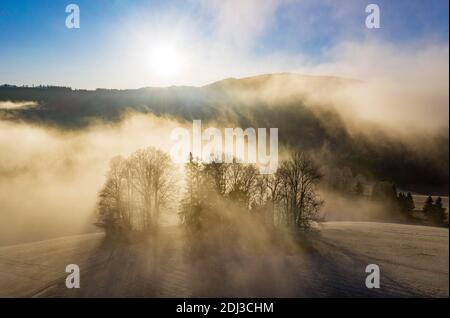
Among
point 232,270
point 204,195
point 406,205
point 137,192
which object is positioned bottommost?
point 406,205

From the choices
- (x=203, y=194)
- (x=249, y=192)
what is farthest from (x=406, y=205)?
(x=203, y=194)

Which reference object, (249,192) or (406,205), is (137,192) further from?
(406,205)

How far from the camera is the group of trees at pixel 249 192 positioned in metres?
39.1

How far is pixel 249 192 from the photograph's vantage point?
147 ft

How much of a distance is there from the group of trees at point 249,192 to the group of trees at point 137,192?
484 cm

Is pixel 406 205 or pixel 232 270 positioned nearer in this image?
pixel 232 270

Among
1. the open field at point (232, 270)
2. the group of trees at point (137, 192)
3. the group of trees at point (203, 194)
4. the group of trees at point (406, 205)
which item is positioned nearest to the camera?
the open field at point (232, 270)

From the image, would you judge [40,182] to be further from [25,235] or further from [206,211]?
[206,211]

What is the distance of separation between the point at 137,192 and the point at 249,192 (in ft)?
49.7

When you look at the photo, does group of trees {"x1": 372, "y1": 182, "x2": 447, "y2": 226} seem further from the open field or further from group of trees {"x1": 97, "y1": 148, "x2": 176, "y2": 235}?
group of trees {"x1": 97, "y1": 148, "x2": 176, "y2": 235}

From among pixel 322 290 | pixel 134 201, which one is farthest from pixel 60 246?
pixel 322 290

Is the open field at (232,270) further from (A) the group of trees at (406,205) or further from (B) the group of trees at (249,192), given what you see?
(A) the group of trees at (406,205)

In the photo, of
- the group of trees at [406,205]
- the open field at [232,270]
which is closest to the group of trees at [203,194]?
the open field at [232,270]
